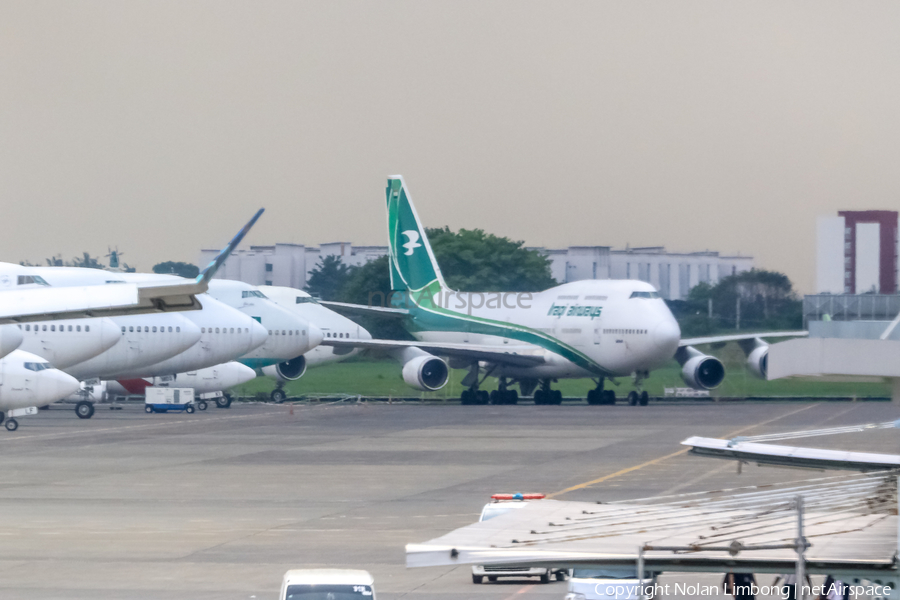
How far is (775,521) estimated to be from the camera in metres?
9.44

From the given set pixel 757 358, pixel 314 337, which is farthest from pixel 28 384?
pixel 757 358

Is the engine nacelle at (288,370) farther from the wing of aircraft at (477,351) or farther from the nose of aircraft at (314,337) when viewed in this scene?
the wing of aircraft at (477,351)

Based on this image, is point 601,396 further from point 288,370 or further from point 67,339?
point 67,339

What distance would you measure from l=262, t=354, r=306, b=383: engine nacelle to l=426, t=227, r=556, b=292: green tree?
32.2 meters

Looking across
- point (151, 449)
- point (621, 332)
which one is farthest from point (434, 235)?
point (151, 449)

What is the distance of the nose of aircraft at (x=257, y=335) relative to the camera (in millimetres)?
58094

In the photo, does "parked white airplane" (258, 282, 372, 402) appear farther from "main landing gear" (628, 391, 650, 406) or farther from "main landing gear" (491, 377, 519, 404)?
"main landing gear" (628, 391, 650, 406)

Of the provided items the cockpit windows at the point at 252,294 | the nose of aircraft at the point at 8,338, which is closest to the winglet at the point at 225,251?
the nose of aircraft at the point at 8,338

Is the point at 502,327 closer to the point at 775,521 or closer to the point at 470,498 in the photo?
the point at 470,498

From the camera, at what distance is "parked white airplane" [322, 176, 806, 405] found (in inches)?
2270

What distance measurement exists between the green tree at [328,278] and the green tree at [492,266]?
867 cm

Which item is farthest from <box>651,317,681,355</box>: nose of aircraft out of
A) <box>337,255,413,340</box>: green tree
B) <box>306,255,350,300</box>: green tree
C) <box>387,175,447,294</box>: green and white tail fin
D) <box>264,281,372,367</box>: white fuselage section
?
<box>306,255,350,300</box>: green tree

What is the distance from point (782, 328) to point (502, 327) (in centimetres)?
1477

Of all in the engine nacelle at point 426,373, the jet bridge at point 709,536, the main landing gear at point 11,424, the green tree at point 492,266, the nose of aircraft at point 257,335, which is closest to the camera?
the jet bridge at point 709,536
